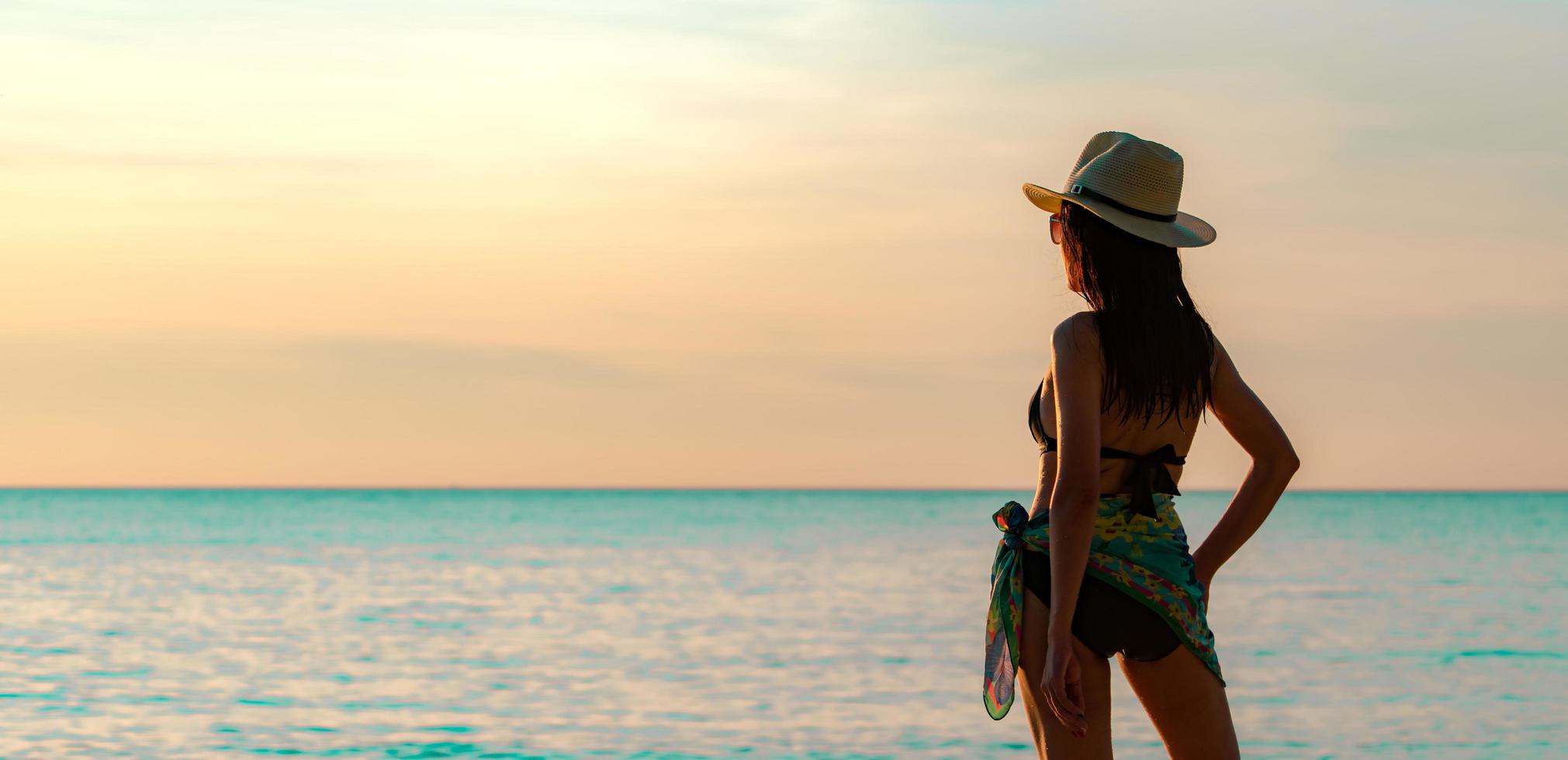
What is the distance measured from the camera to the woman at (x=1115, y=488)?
2902 millimetres

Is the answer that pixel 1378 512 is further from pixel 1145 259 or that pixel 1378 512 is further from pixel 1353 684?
pixel 1145 259

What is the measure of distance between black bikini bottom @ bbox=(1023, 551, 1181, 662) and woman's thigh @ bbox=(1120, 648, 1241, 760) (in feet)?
0.16

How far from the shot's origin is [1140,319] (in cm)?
296

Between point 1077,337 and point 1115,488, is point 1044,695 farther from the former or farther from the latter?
point 1077,337

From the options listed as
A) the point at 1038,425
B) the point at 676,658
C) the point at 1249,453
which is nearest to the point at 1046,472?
the point at 1038,425

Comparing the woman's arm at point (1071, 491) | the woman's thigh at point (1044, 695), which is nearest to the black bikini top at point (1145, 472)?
the woman's arm at point (1071, 491)

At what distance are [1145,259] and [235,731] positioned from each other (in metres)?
8.63

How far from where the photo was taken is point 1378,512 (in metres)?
79.2

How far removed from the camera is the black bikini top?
3.00 m

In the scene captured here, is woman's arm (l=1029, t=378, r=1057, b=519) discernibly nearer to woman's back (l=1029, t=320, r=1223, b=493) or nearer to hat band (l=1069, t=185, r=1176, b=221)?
woman's back (l=1029, t=320, r=1223, b=493)

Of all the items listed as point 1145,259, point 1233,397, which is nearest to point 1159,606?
point 1233,397

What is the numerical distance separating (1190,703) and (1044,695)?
1.07 feet

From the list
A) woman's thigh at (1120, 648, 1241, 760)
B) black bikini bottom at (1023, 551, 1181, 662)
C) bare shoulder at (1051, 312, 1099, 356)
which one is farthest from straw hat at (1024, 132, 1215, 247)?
woman's thigh at (1120, 648, 1241, 760)

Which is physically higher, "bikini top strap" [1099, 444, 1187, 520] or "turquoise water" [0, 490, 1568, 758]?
"bikini top strap" [1099, 444, 1187, 520]
